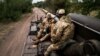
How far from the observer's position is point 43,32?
9.67 m

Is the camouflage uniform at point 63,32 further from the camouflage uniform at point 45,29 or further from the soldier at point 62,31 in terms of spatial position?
the camouflage uniform at point 45,29

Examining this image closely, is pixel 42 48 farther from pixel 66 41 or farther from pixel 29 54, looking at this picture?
pixel 66 41

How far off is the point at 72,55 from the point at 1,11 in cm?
2395

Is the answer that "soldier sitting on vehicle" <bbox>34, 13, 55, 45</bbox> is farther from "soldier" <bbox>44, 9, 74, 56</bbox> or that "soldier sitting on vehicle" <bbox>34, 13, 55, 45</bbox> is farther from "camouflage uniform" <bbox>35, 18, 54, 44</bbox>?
"soldier" <bbox>44, 9, 74, 56</bbox>

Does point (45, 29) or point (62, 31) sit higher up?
point (62, 31)

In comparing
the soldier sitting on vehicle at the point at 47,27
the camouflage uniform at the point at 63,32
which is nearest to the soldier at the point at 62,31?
the camouflage uniform at the point at 63,32

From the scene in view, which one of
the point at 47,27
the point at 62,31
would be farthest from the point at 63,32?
the point at 47,27

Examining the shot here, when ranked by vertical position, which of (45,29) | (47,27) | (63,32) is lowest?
(45,29)

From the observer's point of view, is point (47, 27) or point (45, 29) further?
point (45, 29)

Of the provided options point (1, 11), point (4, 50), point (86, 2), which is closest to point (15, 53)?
point (4, 50)

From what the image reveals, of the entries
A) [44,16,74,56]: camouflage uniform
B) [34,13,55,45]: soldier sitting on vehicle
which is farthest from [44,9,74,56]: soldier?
[34,13,55,45]: soldier sitting on vehicle

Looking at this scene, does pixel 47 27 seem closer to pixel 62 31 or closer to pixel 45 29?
pixel 45 29

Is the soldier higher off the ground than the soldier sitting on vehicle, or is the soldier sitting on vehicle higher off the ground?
the soldier

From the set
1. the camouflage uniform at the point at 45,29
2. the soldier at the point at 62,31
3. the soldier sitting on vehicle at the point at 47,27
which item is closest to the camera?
the soldier at the point at 62,31
